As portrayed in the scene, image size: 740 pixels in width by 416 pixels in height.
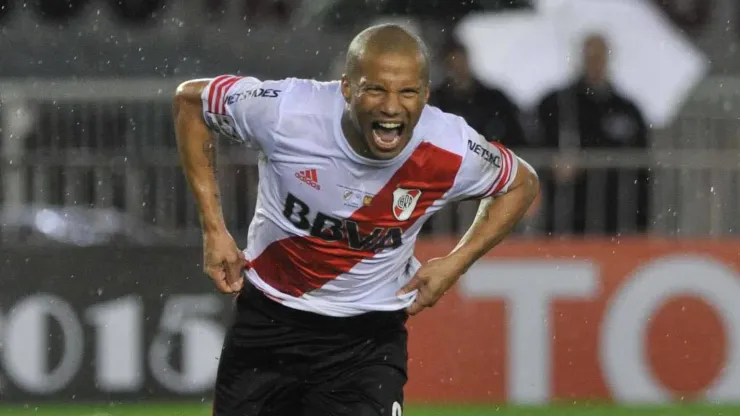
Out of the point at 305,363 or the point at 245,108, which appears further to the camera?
the point at 305,363

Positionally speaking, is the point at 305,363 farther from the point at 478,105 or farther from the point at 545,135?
the point at 545,135

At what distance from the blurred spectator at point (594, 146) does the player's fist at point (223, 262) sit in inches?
239

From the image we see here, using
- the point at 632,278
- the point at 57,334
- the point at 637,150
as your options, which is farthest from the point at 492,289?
the point at 57,334

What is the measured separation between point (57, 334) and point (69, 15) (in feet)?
14.4

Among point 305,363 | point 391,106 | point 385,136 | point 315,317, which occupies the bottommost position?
point 305,363

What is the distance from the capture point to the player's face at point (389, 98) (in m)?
5.55

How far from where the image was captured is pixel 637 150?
12.0m

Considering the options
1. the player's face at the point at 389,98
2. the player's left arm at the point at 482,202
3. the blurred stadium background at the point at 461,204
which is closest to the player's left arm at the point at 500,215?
the player's left arm at the point at 482,202

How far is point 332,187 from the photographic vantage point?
589 cm

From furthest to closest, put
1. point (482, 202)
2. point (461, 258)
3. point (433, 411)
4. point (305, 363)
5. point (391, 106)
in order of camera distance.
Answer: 1. point (433, 411)
2. point (482, 202)
3. point (461, 258)
4. point (305, 363)
5. point (391, 106)

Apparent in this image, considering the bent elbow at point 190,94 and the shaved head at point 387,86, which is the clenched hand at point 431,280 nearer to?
the shaved head at point 387,86

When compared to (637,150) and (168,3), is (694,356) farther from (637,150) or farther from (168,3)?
(168,3)

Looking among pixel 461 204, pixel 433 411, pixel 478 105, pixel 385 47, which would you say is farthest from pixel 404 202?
pixel 478 105

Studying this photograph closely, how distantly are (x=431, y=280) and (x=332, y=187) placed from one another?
565 millimetres
